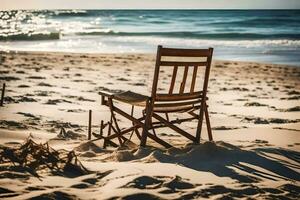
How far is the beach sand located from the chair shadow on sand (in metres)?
0.01

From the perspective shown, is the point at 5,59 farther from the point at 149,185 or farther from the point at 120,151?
the point at 149,185

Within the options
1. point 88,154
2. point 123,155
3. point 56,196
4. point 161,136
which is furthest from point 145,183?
point 161,136

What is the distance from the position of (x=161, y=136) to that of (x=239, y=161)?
7.37 ft

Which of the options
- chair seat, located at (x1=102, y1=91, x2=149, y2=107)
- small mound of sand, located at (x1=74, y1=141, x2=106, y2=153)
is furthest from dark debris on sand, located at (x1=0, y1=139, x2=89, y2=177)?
chair seat, located at (x1=102, y1=91, x2=149, y2=107)

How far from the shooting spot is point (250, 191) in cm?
348

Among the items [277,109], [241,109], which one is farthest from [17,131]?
[277,109]

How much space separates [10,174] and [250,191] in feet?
7.11

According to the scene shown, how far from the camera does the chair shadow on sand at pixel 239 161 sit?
12.8 ft

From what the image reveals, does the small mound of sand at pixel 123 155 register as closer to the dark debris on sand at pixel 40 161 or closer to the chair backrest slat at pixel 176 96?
the dark debris on sand at pixel 40 161

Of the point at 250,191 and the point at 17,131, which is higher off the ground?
the point at 250,191

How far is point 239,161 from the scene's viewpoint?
426 centimetres

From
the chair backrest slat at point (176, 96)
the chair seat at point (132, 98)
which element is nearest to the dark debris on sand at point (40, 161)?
the chair seat at point (132, 98)

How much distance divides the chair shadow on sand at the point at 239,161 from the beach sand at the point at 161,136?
0.01 metres

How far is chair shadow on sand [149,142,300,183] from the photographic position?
390cm
